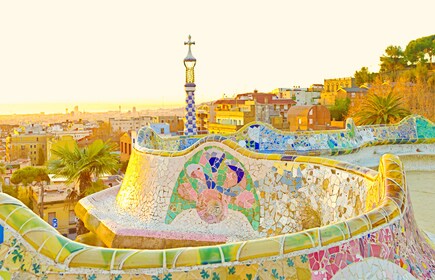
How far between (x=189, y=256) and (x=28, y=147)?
67901 mm

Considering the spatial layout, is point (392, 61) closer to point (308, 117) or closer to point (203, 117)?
point (308, 117)

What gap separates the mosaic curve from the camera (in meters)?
2.07

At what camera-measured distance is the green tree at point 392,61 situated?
46.8 meters

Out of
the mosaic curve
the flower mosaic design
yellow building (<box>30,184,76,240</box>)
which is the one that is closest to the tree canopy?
the flower mosaic design

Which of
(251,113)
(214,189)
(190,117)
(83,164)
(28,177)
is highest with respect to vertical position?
(190,117)

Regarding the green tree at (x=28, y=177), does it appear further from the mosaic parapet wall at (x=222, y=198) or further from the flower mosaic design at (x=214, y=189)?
the flower mosaic design at (x=214, y=189)

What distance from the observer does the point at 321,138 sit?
362 inches

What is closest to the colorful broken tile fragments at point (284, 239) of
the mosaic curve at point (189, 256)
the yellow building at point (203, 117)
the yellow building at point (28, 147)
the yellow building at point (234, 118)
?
the mosaic curve at point (189, 256)

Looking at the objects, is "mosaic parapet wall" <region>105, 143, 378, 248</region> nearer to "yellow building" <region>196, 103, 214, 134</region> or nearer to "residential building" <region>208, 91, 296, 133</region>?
"residential building" <region>208, 91, 296, 133</region>

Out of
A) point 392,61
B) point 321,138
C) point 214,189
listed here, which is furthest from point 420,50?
point 214,189

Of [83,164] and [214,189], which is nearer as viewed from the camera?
[214,189]

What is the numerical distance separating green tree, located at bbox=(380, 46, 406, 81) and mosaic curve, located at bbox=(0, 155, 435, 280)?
155ft

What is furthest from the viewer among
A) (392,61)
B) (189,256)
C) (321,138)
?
(392,61)

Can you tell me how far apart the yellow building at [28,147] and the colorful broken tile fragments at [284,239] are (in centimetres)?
6244
